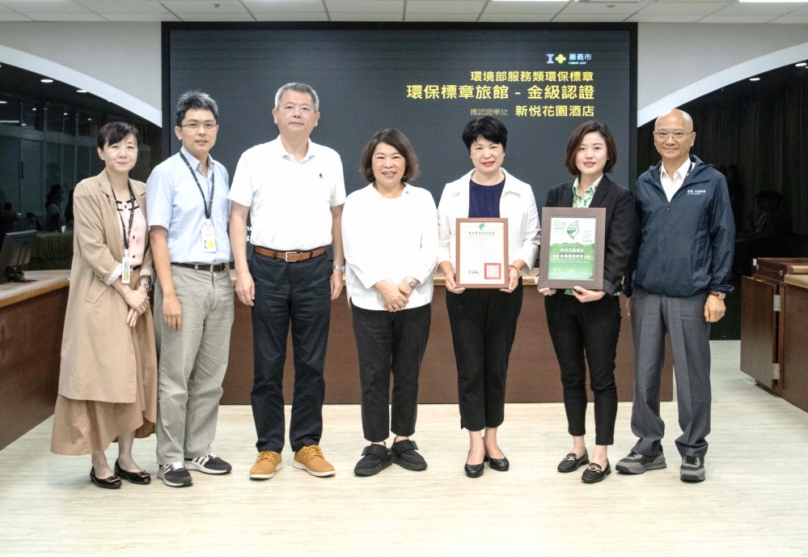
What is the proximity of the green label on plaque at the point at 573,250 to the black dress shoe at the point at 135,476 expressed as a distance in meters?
A: 1.87

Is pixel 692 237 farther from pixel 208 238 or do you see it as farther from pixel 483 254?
pixel 208 238

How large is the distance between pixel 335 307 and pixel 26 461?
1812 mm

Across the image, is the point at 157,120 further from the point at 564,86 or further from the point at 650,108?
the point at 650,108

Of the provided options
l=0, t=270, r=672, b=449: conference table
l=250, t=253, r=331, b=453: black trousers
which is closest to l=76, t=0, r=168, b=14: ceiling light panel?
l=0, t=270, r=672, b=449: conference table

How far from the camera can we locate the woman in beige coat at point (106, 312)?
9.91ft

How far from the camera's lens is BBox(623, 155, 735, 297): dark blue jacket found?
10.3ft

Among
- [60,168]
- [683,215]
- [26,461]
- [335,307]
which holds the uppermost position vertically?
[60,168]

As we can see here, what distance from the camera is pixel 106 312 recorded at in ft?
9.95

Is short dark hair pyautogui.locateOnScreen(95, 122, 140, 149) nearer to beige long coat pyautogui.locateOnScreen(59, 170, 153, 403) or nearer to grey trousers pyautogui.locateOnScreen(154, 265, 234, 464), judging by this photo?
beige long coat pyautogui.locateOnScreen(59, 170, 153, 403)

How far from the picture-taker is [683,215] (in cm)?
315

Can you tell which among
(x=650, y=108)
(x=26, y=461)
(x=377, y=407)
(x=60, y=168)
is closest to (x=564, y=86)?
(x=650, y=108)

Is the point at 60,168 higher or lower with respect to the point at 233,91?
lower

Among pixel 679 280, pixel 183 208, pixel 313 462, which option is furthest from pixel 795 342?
pixel 183 208

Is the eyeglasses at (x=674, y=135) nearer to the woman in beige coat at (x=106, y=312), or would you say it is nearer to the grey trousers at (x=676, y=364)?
the grey trousers at (x=676, y=364)
